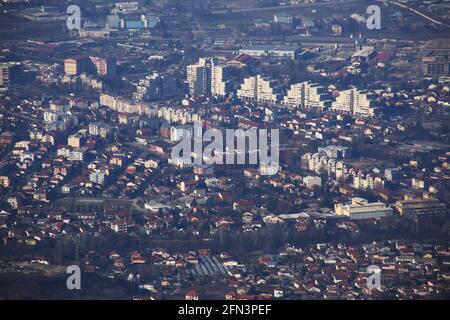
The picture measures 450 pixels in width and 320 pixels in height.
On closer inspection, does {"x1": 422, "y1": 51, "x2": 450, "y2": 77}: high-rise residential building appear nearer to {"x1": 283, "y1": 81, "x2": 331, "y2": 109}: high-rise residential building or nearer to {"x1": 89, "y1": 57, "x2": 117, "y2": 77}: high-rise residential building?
{"x1": 283, "y1": 81, "x2": 331, "y2": 109}: high-rise residential building

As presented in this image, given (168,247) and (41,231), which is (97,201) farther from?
(168,247)

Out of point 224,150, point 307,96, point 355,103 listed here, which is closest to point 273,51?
point 307,96

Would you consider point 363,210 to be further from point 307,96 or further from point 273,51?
point 273,51

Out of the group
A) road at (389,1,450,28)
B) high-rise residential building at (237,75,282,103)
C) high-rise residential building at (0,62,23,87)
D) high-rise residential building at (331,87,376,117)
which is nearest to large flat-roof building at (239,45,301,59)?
high-rise residential building at (237,75,282,103)

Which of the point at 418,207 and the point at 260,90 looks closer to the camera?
the point at 418,207

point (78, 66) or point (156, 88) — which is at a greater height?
point (78, 66)

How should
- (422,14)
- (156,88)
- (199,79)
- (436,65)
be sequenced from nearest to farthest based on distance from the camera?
(156,88) < (199,79) < (436,65) < (422,14)
